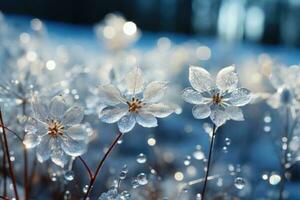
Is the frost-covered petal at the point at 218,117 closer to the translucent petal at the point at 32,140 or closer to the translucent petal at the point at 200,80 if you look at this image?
the translucent petal at the point at 200,80

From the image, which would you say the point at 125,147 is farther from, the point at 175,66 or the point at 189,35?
the point at 189,35

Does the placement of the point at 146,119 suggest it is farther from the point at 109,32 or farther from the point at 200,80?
the point at 109,32

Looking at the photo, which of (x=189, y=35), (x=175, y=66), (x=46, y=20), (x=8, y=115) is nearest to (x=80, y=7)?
(x=46, y=20)

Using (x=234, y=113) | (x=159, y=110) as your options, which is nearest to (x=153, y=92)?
(x=159, y=110)

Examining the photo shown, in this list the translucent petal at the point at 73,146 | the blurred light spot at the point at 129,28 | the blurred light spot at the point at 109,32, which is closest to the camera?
the translucent petal at the point at 73,146

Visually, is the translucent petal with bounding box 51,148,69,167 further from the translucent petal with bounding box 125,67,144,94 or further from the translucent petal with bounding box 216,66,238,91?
the translucent petal with bounding box 216,66,238,91

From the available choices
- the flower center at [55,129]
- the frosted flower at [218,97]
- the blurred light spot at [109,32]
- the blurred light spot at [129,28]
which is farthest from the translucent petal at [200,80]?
the blurred light spot at [109,32]
